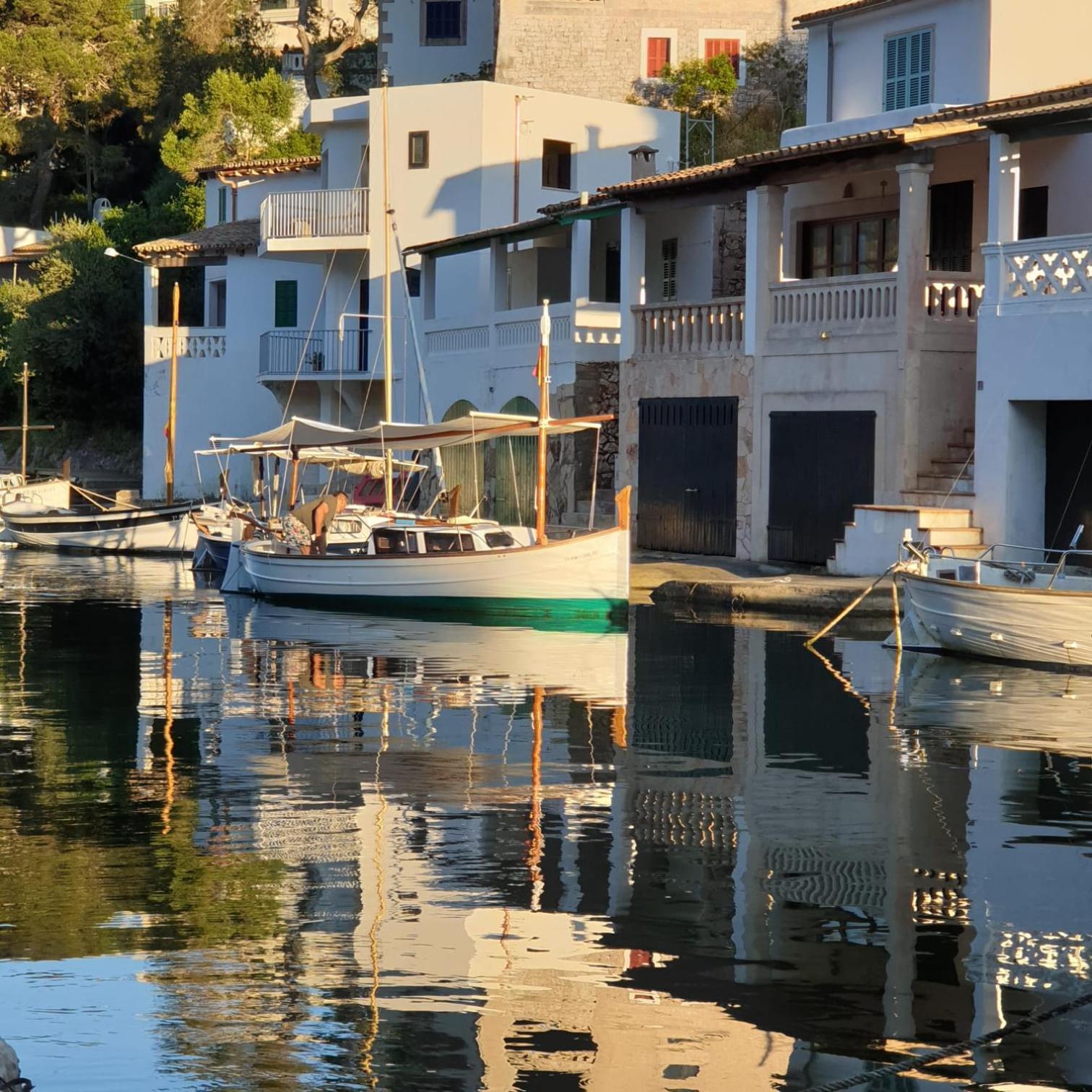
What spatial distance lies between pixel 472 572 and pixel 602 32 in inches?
1323

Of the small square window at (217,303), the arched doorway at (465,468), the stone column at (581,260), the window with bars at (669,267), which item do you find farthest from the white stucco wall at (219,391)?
the stone column at (581,260)

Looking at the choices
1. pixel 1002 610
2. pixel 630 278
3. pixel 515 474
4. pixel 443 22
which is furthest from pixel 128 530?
pixel 1002 610

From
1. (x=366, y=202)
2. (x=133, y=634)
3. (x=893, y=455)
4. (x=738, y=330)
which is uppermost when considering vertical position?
(x=366, y=202)

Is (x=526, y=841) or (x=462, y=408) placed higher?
(x=462, y=408)

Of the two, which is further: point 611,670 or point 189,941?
point 611,670

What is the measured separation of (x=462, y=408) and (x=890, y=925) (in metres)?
34.0

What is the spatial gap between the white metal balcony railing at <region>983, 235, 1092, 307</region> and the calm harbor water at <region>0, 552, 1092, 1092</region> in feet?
23.5

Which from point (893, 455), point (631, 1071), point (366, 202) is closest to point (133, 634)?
point (893, 455)

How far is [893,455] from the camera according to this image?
28156 mm

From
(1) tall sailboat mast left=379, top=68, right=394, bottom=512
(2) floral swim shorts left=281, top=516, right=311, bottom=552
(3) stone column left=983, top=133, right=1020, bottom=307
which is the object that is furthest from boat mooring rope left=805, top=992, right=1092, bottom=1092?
(1) tall sailboat mast left=379, top=68, right=394, bottom=512

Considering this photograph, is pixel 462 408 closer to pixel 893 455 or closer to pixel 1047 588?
pixel 893 455

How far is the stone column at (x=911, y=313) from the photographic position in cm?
2777

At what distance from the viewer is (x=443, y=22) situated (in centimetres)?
6456

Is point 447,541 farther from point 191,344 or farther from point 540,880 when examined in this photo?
point 191,344
